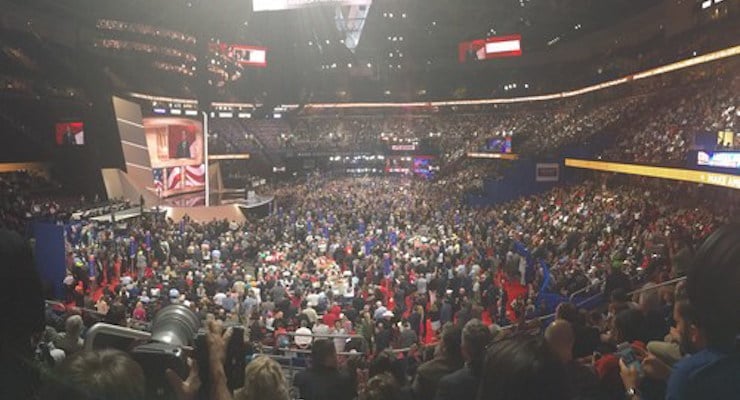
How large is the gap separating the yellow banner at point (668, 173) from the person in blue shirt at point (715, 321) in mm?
16751

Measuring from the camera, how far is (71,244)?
1806cm

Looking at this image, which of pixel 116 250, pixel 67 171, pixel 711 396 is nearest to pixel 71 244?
pixel 116 250

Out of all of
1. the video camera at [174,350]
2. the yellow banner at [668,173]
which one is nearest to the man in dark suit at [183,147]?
the yellow banner at [668,173]

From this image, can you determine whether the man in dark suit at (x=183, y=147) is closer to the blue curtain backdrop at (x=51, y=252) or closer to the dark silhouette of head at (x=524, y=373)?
the blue curtain backdrop at (x=51, y=252)

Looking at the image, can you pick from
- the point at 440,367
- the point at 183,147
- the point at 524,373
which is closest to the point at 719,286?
the point at 524,373

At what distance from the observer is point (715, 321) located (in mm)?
1674

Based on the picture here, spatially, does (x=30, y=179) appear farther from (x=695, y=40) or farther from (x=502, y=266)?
(x=695, y=40)

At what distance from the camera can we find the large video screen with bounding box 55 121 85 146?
28.8 m

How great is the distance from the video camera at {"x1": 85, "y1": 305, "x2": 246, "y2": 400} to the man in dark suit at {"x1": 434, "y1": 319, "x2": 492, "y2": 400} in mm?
1168

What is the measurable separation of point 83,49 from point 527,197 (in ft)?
92.2

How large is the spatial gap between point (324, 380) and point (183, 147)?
38.9 meters

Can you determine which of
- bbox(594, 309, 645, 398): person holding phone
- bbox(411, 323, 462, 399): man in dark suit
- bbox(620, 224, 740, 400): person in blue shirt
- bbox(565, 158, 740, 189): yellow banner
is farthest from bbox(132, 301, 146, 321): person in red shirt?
bbox(565, 158, 740, 189): yellow banner

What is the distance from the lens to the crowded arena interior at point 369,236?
1.92 metres

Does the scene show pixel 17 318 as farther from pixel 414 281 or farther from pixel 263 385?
pixel 414 281
